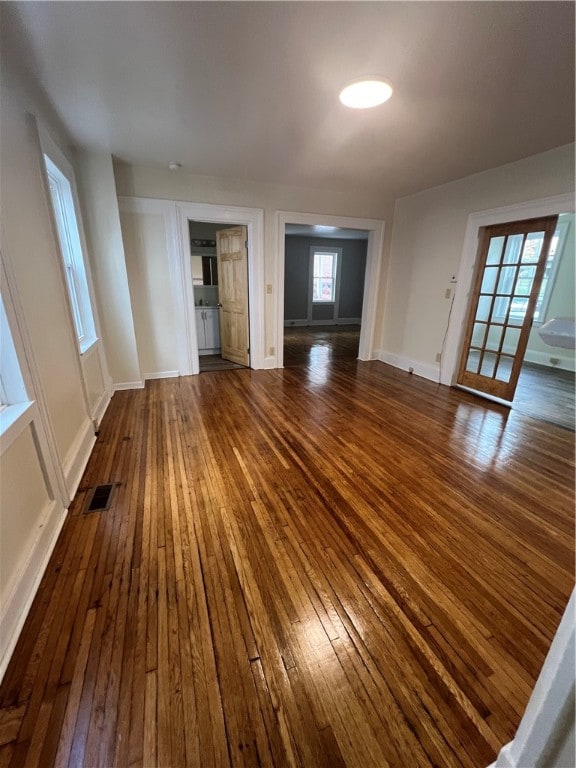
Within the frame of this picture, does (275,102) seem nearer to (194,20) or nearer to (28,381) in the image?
(194,20)

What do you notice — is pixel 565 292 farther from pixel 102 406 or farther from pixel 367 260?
pixel 102 406

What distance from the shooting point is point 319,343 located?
707 centimetres

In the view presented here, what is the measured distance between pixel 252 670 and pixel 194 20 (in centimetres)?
294

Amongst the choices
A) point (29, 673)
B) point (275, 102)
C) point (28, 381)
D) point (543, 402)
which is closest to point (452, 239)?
point (543, 402)

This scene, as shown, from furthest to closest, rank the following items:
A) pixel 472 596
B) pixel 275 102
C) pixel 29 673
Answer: pixel 275 102 < pixel 472 596 < pixel 29 673

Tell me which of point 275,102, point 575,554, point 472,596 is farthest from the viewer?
point 275,102

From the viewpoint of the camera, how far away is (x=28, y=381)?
1652mm

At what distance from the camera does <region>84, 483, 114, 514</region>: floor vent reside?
1999 mm

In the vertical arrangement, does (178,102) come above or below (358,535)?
above

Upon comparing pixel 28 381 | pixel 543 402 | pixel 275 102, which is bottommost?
pixel 543 402

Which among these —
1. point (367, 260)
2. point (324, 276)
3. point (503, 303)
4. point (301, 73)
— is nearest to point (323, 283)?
point (324, 276)

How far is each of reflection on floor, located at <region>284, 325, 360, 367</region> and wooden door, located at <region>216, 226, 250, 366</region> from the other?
88cm

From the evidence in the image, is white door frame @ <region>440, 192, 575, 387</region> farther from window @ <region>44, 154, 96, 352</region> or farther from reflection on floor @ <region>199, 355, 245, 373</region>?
window @ <region>44, 154, 96, 352</region>

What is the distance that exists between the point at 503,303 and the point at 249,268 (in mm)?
3331
